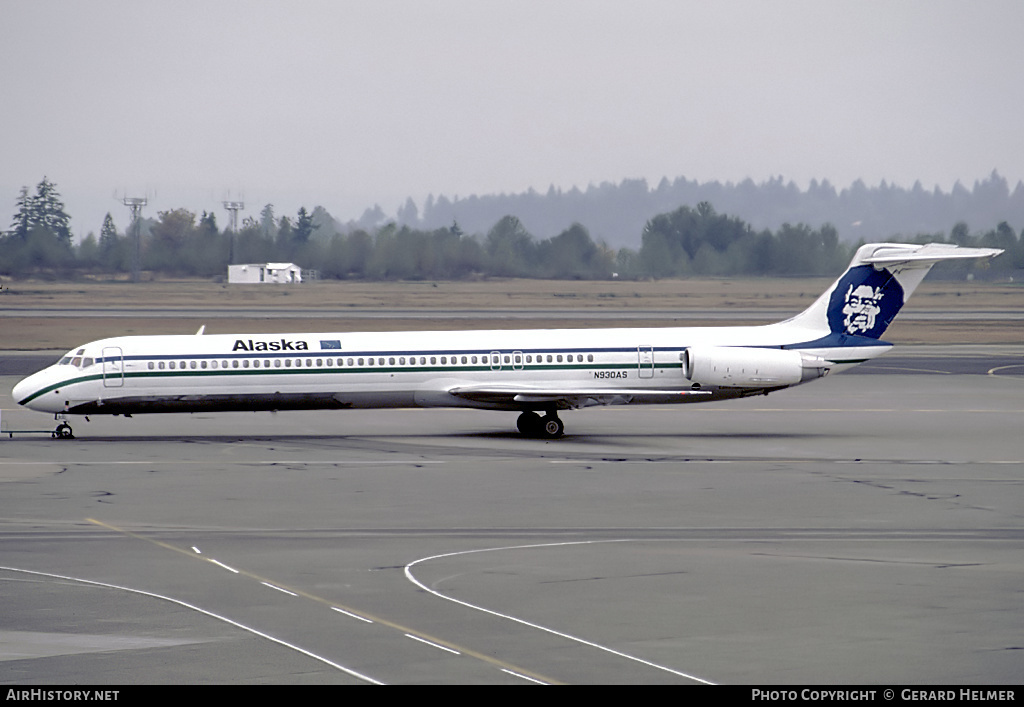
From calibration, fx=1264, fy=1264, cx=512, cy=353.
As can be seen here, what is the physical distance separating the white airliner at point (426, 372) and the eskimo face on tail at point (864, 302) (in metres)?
0.98

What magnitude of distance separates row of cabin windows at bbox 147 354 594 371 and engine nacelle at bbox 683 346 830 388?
114 inches

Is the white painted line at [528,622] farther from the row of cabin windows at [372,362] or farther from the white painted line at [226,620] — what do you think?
the row of cabin windows at [372,362]

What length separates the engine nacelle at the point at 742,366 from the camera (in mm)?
34562

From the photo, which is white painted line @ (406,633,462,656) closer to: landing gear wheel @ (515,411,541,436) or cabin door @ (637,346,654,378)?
landing gear wheel @ (515,411,541,436)

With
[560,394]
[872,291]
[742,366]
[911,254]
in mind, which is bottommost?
[560,394]

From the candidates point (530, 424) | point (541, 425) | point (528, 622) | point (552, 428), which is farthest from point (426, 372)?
point (528, 622)

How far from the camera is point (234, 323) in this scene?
8188 cm

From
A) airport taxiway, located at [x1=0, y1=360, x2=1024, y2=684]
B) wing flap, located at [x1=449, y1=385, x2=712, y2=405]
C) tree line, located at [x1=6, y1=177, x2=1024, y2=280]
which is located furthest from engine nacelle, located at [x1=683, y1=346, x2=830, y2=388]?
tree line, located at [x1=6, y1=177, x2=1024, y2=280]

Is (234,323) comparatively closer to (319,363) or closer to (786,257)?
(319,363)

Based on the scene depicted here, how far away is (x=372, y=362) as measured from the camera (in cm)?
3469

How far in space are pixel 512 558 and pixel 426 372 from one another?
16.3 meters

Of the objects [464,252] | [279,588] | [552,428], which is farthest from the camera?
[464,252]

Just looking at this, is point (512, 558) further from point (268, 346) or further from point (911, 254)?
point (911, 254)

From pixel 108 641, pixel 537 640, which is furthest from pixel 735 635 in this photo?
pixel 108 641
